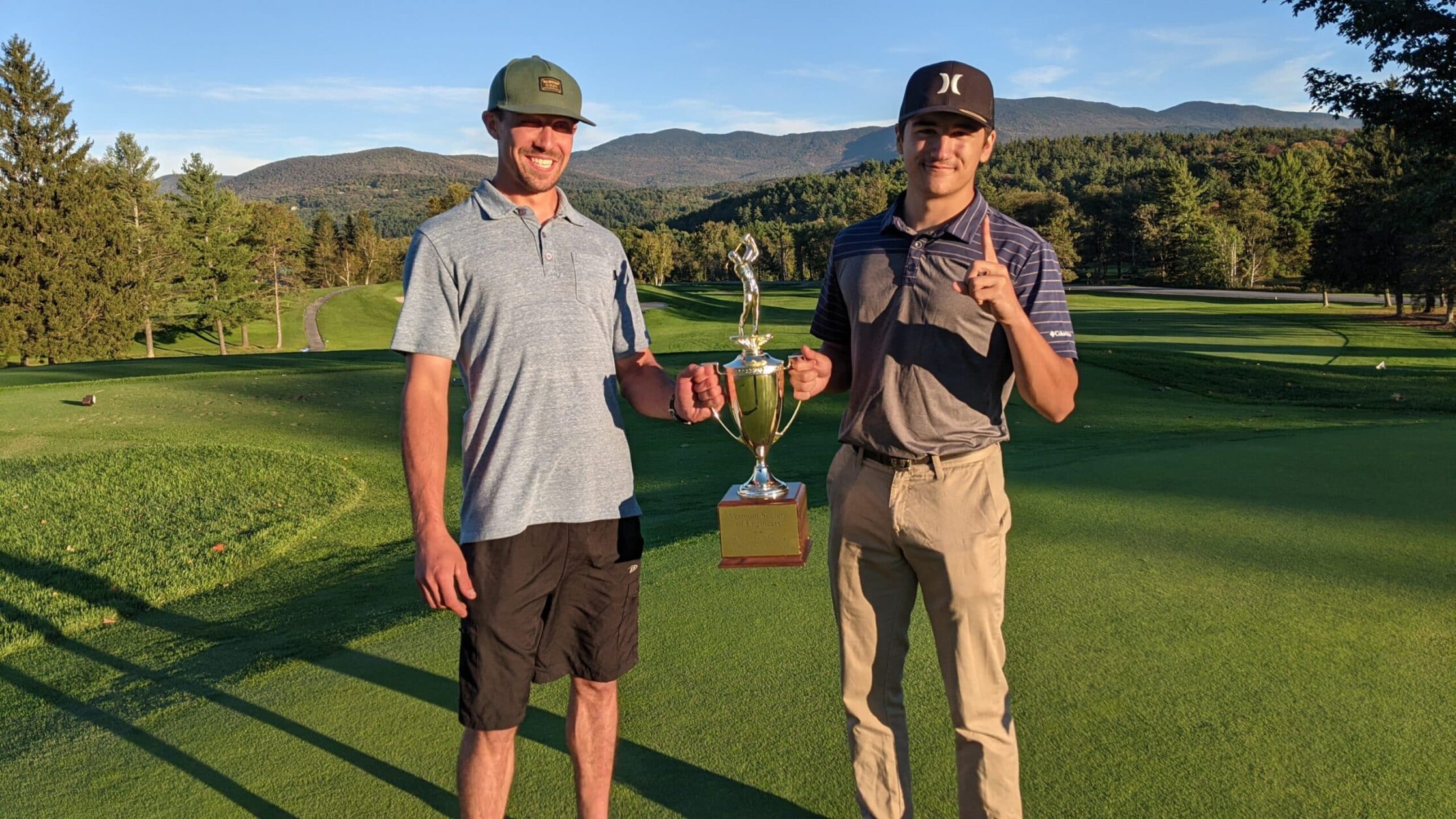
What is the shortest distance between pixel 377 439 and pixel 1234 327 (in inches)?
1072

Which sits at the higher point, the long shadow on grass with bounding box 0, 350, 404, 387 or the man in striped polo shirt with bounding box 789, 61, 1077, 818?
the man in striped polo shirt with bounding box 789, 61, 1077, 818

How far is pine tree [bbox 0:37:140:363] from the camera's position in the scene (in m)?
38.7

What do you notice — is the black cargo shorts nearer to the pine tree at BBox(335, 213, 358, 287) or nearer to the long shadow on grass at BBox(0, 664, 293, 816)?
the long shadow on grass at BBox(0, 664, 293, 816)

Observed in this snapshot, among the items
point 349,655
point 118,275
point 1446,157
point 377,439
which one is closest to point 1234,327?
point 1446,157

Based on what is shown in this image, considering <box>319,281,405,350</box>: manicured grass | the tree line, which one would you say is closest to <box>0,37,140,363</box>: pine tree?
the tree line

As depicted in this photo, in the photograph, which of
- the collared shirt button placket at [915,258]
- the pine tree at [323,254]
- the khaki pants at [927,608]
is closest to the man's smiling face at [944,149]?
the collared shirt button placket at [915,258]

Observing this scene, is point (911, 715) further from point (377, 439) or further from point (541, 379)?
point (377, 439)

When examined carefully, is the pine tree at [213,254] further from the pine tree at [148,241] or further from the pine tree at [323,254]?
the pine tree at [323,254]

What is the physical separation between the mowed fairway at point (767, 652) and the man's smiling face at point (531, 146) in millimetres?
1710

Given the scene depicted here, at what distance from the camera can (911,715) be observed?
3178 millimetres

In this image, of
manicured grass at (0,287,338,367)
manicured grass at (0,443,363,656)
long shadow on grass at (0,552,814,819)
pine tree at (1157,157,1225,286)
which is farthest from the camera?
pine tree at (1157,157,1225,286)

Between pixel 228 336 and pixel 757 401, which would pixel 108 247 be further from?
pixel 757 401

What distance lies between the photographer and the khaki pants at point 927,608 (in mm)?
2475

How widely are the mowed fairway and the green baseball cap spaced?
1.88 m
